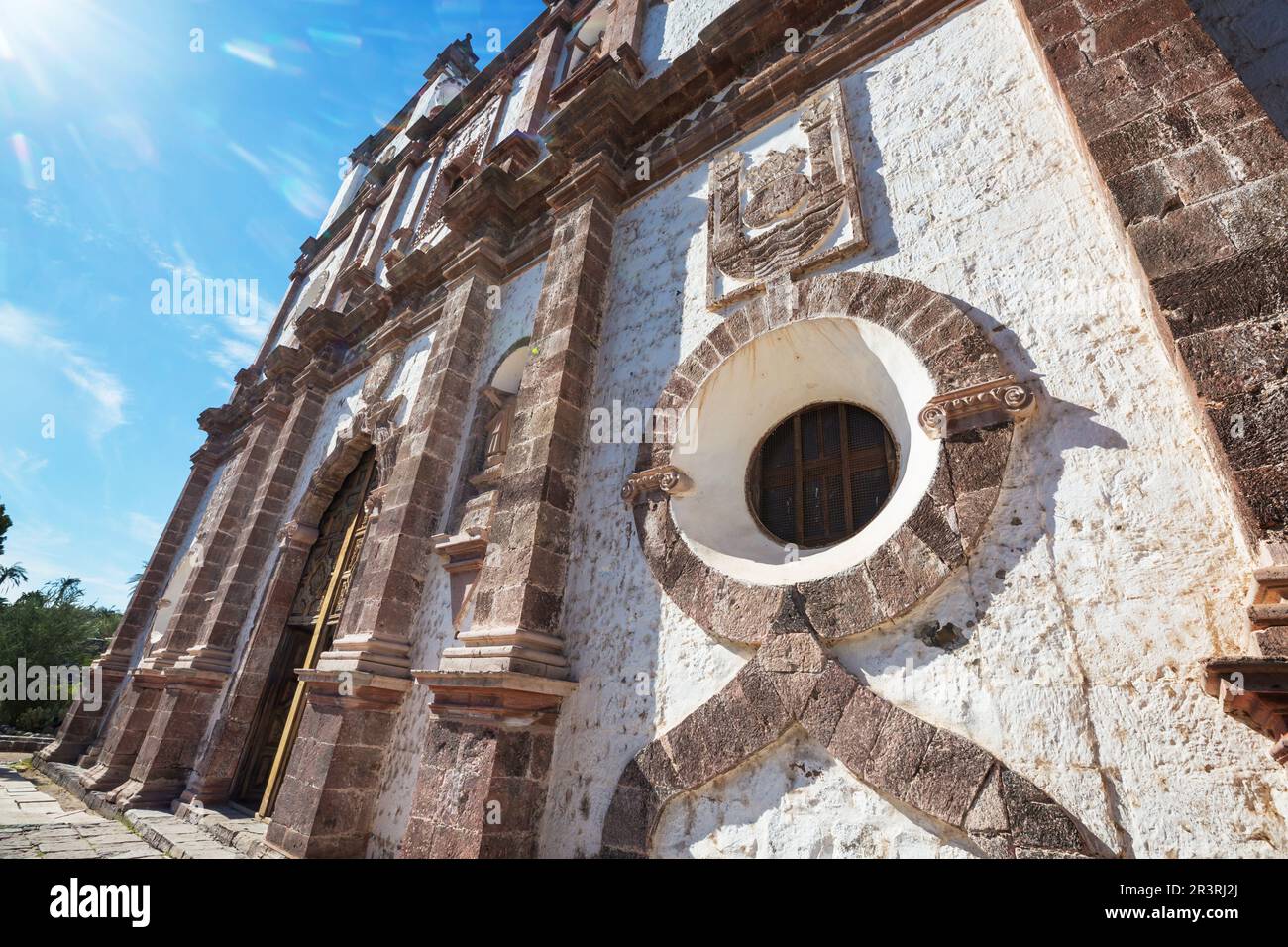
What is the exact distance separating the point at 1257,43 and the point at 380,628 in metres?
7.60

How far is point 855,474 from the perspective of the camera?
3.94 meters

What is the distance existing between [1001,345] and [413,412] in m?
6.25

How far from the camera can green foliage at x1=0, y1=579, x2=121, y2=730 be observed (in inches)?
660

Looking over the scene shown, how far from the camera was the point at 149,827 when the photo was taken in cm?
666

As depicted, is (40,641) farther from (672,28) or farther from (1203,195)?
(1203,195)

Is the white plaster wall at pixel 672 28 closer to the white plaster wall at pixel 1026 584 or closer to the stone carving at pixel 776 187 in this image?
the stone carving at pixel 776 187

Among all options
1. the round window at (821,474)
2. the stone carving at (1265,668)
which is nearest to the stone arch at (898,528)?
the round window at (821,474)

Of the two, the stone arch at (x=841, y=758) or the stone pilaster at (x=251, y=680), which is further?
the stone pilaster at (x=251, y=680)

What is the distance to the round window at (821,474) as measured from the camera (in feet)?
12.6

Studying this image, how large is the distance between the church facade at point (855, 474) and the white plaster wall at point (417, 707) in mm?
45

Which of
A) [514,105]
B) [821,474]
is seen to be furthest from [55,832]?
[514,105]

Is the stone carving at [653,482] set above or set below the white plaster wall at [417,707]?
above
